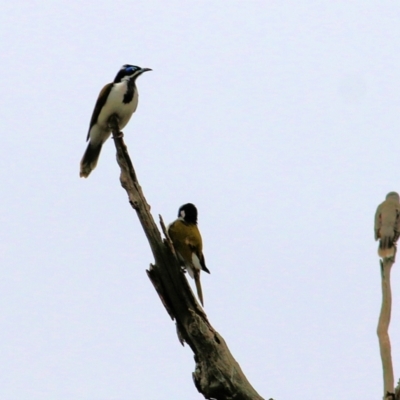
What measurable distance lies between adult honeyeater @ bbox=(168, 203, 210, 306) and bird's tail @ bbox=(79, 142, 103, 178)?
2.33 m

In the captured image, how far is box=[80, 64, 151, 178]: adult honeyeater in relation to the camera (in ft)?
41.6

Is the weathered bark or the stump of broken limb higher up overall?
the stump of broken limb

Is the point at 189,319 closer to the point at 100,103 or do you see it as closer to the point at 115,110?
the point at 115,110

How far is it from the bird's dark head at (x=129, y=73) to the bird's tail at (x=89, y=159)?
89 cm

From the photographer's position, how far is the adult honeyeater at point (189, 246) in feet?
35.0

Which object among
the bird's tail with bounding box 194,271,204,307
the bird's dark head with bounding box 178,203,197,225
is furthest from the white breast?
the bird's tail with bounding box 194,271,204,307

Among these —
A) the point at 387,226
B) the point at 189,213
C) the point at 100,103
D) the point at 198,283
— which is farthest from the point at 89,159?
the point at 387,226

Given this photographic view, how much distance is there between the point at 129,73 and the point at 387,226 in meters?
6.31

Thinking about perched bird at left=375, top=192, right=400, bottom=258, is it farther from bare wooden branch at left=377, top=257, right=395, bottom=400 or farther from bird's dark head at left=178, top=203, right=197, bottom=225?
bird's dark head at left=178, top=203, right=197, bottom=225

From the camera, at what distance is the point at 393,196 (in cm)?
754

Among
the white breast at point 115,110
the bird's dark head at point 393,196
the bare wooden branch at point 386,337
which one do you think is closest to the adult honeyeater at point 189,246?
the white breast at point 115,110

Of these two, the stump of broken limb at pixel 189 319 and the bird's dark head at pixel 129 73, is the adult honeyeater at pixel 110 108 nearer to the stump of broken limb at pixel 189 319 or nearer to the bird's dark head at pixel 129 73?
the bird's dark head at pixel 129 73

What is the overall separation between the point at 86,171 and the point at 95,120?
69cm

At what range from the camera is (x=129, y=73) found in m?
13.0
